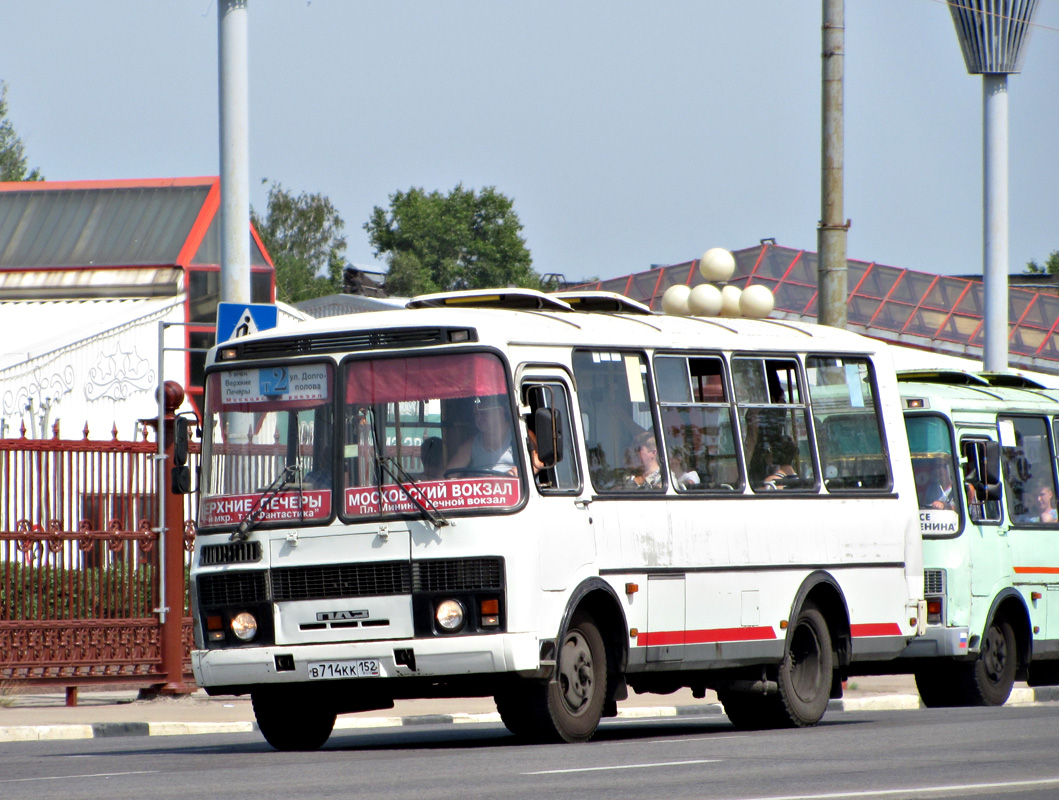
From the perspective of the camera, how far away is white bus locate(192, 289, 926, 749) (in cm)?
1157

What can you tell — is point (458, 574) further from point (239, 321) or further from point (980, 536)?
point (980, 536)

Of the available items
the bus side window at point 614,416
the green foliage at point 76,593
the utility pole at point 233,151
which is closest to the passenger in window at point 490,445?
the bus side window at point 614,416

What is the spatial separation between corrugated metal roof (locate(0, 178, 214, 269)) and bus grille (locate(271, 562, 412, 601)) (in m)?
25.6

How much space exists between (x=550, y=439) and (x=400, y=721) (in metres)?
5.72

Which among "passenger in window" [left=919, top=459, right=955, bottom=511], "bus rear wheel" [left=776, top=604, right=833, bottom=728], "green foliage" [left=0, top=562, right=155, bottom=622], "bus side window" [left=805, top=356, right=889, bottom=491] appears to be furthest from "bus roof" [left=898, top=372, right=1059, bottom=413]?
"green foliage" [left=0, top=562, right=155, bottom=622]

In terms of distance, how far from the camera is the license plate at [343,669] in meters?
11.6

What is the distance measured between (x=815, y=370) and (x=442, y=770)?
233 inches

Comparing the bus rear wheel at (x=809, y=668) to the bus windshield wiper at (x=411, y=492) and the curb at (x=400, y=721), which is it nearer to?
the curb at (x=400, y=721)

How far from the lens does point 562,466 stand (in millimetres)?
12117

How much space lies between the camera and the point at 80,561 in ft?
55.0

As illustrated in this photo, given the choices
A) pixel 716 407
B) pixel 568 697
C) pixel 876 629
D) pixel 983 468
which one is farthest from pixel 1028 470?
pixel 568 697

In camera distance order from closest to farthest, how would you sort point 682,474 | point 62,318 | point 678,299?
point 682,474, point 678,299, point 62,318

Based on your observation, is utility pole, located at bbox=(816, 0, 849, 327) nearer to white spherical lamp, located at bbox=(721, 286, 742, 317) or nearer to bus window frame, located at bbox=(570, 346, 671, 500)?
bus window frame, located at bbox=(570, 346, 671, 500)

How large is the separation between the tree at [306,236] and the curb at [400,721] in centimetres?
8454
